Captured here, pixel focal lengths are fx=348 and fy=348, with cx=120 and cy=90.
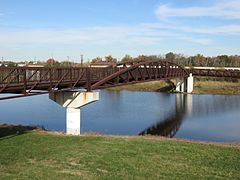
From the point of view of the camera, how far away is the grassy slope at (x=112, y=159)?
1633 cm

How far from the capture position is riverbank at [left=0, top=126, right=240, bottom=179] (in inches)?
643

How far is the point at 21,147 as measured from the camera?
21844 millimetres

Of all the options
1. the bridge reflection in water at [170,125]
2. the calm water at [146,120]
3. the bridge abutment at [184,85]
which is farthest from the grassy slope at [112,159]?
the bridge abutment at [184,85]

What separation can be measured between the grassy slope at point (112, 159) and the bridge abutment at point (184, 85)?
59.6 m

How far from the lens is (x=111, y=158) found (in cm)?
1942

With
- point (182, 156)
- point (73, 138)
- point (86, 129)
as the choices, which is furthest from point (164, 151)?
point (86, 129)

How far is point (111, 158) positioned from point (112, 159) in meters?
0.24

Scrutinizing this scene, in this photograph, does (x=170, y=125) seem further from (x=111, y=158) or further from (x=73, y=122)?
(x=111, y=158)

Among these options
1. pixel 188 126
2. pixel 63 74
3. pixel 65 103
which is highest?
pixel 63 74

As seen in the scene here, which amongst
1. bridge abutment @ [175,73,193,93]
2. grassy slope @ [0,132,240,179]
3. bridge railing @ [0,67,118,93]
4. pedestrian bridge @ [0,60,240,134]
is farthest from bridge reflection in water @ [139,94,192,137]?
bridge abutment @ [175,73,193,93]

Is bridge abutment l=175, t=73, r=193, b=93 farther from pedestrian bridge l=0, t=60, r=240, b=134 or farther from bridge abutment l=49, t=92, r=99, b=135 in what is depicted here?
bridge abutment l=49, t=92, r=99, b=135

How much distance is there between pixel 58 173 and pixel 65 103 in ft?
52.2

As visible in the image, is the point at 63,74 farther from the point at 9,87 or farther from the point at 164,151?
the point at 164,151

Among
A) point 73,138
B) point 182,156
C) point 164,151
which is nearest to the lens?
point 182,156
